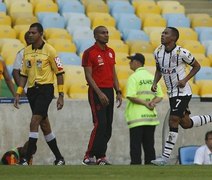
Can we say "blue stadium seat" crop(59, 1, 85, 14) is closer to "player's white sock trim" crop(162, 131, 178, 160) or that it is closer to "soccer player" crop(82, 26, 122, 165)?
"soccer player" crop(82, 26, 122, 165)

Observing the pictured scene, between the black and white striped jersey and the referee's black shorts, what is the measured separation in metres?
1.59

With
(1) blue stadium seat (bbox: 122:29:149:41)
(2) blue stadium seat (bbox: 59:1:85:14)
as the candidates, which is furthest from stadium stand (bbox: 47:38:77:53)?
(2) blue stadium seat (bbox: 59:1:85:14)

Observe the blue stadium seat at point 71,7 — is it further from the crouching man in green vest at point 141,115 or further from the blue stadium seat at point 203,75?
the crouching man in green vest at point 141,115

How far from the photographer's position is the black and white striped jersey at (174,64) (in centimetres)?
1375

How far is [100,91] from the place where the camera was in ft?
46.0

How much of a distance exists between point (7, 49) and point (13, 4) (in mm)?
2593

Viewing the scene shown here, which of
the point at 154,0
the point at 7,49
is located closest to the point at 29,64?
the point at 7,49

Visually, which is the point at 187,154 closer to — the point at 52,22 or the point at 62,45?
the point at 62,45

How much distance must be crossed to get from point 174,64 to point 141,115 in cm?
141

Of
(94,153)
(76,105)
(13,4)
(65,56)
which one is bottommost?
(94,153)

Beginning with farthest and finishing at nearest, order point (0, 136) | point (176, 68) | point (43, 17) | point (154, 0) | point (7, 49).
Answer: point (154, 0) → point (43, 17) → point (7, 49) → point (0, 136) → point (176, 68)

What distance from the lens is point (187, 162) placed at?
15375 millimetres

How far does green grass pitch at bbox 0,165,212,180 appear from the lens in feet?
35.8

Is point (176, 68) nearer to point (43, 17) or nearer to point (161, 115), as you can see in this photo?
point (161, 115)
